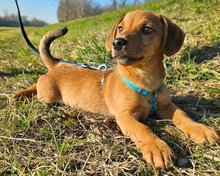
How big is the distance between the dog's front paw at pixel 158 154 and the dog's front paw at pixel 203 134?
0.44 m

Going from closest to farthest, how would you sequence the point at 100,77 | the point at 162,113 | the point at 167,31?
the point at 167,31 → the point at 162,113 → the point at 100,77

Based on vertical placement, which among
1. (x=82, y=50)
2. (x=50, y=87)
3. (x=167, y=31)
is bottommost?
(x=50, y=87)

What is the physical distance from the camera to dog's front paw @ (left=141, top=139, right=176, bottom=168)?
62.9 inches

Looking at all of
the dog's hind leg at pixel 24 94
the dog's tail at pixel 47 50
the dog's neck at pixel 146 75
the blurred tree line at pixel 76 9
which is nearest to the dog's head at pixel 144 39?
the dog's neck at pixel 146 75

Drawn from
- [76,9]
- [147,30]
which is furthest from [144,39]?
[76,9]

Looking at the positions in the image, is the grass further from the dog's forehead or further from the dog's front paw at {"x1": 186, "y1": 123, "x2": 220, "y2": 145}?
the dog's forehead

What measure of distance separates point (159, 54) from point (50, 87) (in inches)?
76.7

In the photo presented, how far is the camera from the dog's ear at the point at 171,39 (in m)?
2.31

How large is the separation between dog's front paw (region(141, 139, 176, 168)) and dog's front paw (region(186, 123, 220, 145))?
440 mm

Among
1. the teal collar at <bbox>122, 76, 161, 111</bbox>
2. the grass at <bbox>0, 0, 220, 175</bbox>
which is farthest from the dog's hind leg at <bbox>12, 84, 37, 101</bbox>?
the teal collar at <bbox>122, 76, 161, 111</bbox>

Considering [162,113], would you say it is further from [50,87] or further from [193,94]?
[50,87]

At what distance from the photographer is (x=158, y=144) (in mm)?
1757

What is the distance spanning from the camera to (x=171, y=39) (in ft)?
7.68

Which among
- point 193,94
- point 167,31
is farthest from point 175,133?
point 167,31
